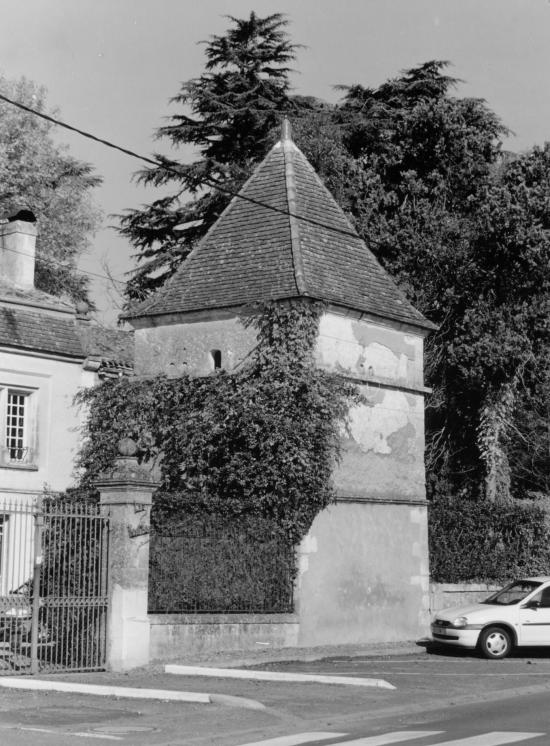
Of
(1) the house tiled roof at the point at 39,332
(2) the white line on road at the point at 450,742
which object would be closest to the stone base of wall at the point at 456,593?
(1) the house tiled roof at the point at 39,332

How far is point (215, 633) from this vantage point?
20.2 meters

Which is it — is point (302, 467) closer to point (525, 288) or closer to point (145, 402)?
point (145, 402)

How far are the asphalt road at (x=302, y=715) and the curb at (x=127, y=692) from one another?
0.74 feet

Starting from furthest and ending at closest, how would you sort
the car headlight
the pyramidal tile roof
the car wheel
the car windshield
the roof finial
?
1. the roof finial
2. the pyramidal tile roof
3. the car windshield
4. the car headlight
5. the car wheel

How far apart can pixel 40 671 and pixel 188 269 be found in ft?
38.2

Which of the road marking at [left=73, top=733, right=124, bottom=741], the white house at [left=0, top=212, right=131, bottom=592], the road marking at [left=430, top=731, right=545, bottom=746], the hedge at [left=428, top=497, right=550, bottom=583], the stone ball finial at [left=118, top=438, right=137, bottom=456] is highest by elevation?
the white house at [left=0, top=212, right=131, bottom=592]

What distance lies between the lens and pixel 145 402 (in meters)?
25.6

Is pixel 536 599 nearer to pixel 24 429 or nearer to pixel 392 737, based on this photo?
pixel 392 737

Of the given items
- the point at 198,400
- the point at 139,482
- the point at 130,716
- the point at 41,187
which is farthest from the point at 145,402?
the point at 41,187

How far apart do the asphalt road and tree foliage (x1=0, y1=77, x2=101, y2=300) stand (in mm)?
26704

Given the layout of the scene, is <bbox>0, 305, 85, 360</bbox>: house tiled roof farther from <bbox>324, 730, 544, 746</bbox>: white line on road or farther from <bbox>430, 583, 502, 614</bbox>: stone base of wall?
<bbox>324, 730, 544, 746</bbox>: white line on road

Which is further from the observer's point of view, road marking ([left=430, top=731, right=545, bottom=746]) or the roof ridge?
the roof ridge

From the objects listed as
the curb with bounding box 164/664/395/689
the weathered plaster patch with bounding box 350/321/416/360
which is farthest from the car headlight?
the weathered plaster patch with bounding box 350/321/416/360

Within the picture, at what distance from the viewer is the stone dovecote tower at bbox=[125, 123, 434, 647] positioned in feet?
80.1
